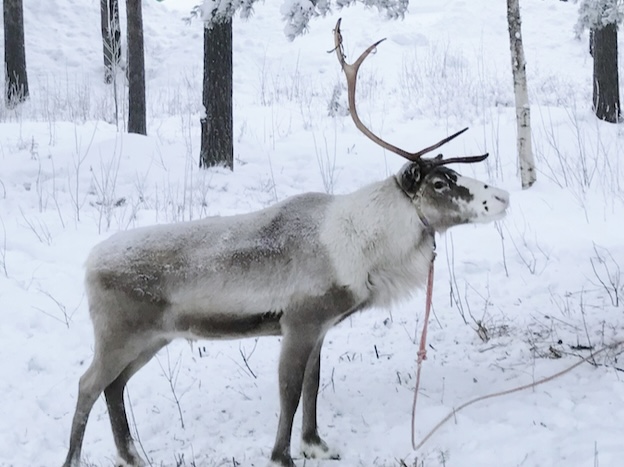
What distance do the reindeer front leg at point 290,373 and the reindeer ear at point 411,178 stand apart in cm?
83

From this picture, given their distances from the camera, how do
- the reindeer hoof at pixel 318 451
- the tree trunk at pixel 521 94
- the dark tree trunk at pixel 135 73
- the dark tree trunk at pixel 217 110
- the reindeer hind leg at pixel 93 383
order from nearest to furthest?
the reindeer hind leg at pixel 93 383 → the reindeer hoof at pixel 318 451 → the tree trunk at pixel 521 94 → the dark tree trunk at pixel 217 110 → the dark tree trunk at pixel 135 73

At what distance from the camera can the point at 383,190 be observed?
3.67 meters

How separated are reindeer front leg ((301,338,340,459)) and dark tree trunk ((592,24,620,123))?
8349 mm

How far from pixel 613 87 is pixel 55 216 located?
814 centimetres

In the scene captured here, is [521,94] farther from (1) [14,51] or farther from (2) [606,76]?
(1) [14,51]

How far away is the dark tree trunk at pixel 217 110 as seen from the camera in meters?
8.47

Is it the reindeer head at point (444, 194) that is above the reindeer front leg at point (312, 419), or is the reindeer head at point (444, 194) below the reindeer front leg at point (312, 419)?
above

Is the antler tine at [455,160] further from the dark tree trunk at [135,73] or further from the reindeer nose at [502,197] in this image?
the dark tree trunk at [135,73]

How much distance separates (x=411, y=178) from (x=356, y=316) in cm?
206

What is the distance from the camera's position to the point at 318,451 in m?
3.75

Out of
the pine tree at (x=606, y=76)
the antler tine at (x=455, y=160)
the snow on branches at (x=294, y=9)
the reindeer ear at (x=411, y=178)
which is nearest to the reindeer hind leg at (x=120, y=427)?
the reindeer ear at (x=411, y=178)

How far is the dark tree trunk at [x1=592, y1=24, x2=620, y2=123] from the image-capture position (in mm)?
10586

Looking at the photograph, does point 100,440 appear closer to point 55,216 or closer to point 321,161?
point 55,216

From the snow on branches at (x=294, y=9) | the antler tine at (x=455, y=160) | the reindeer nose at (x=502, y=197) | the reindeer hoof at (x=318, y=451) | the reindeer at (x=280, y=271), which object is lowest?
the reindeer hoof at (x=318, y=451)
